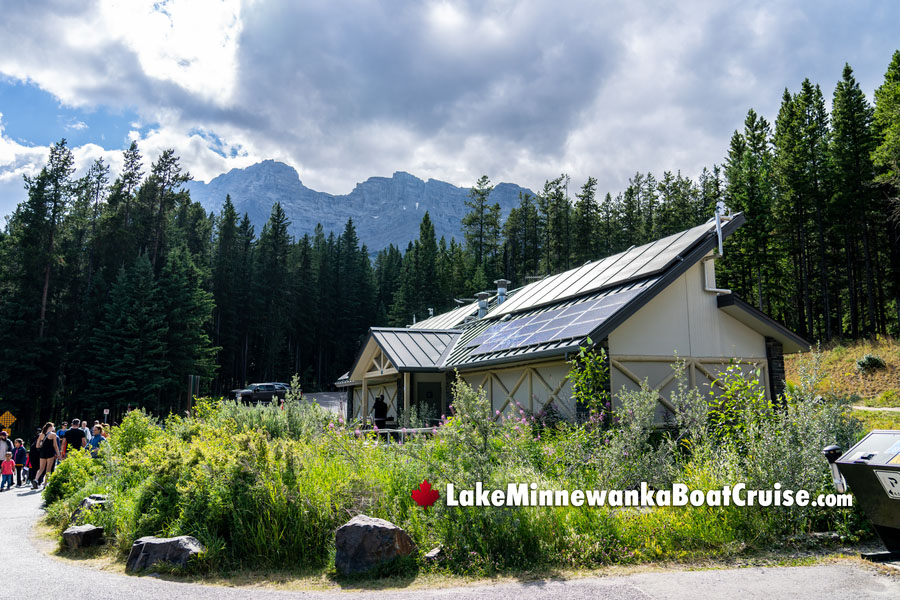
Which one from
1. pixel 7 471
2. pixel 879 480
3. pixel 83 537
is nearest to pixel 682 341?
pixel 879 480

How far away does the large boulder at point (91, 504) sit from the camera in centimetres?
874

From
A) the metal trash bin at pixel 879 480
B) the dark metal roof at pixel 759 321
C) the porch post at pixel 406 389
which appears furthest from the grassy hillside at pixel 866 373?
the metal trash bin at pixel 879 480

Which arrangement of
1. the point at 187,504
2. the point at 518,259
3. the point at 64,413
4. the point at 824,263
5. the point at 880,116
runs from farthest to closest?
the point at 518,259
the point at 64,413
the point at 824,263
the point at 880,116
the point at 187,504

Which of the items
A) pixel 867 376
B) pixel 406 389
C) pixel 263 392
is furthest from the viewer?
pixel 263 392

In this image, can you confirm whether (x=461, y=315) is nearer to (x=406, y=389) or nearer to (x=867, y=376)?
(x=406, y=389)

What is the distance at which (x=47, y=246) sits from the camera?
120ft

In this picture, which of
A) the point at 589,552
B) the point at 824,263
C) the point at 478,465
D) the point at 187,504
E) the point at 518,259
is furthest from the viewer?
the point at 518,259

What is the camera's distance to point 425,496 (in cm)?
723

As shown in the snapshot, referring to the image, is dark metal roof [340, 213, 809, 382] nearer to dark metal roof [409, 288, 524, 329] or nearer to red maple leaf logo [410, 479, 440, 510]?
dark metal roof [409, 288, 524, 329]

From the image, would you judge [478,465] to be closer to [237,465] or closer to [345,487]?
[345,487]

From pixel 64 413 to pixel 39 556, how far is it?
3832 cm

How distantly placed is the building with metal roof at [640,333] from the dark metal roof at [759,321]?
0.07 feet

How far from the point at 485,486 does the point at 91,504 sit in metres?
6.36

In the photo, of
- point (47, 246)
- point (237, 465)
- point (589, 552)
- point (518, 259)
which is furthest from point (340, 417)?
point (518, 259)
